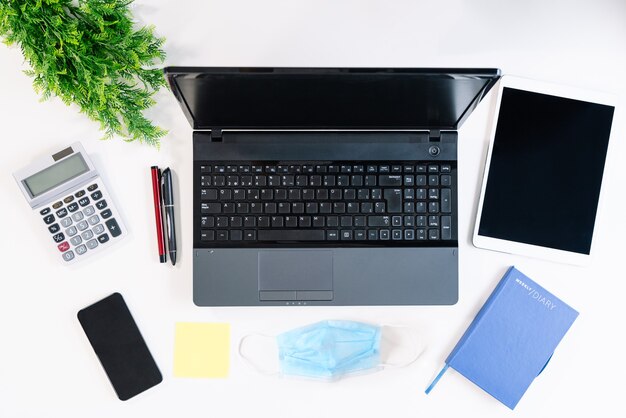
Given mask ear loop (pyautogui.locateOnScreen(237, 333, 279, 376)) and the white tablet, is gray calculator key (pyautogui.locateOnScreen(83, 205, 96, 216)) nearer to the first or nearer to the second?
mask ear loop (pyautogui.locateOnScreen(237, 333, 279, 376))

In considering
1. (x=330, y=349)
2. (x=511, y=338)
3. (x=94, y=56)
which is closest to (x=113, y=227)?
(x=94, y=56)

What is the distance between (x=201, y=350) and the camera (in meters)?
0.93

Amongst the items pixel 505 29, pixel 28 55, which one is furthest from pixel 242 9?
pixel 505 29

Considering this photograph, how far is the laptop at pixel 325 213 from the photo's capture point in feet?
2.96

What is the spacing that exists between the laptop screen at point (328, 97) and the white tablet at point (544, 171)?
13 centimetres

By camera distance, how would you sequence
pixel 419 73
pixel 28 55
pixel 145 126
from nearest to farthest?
1. pixel 419 73
2. pixel 28 55
3. pixel 145 126

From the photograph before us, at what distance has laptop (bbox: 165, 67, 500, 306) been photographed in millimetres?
902

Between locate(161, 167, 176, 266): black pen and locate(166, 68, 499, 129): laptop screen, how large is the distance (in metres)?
0.11

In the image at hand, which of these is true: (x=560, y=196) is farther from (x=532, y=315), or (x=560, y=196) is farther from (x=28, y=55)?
(x=28, y=55)

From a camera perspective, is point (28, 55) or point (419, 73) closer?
point (419, 73)

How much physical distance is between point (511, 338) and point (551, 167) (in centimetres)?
33

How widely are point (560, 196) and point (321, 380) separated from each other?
0.56 m

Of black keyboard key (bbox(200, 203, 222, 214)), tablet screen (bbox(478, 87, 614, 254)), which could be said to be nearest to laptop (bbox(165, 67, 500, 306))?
black keyboard key (bbox(200, 203, 222, 214))

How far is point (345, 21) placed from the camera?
3.09 feet
